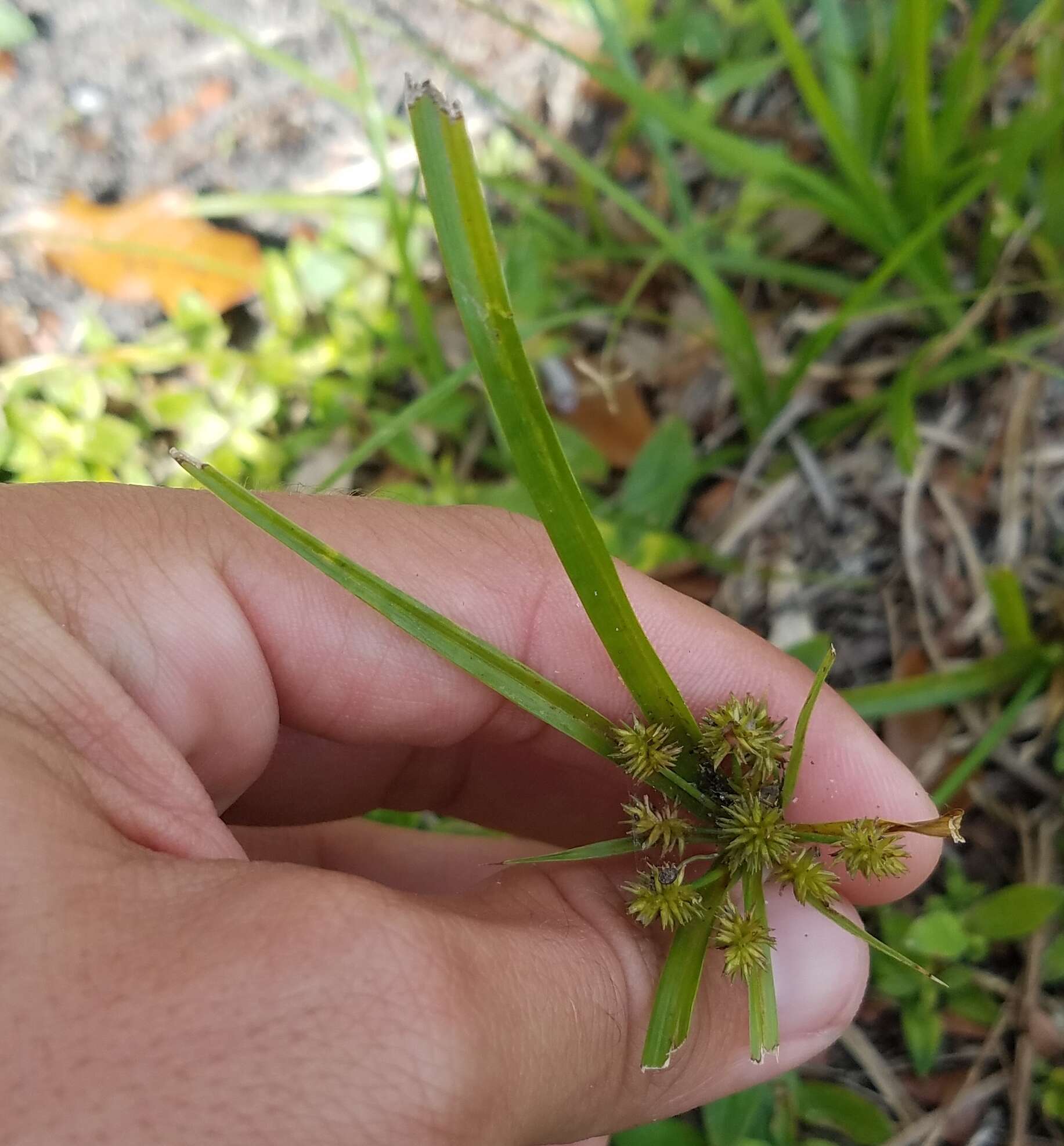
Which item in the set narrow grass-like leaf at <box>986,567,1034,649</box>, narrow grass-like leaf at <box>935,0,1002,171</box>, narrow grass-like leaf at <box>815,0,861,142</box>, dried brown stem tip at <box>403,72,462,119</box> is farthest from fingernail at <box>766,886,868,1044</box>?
narrow grass-like leaf at <box>815,0,861,142</box>

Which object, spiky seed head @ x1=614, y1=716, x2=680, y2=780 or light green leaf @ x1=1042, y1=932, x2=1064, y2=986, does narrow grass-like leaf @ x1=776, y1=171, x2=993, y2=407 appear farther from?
light green leaf @ x1=1042, y1=932, x2=1064, y2=986

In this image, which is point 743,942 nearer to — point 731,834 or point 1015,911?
point 731,834

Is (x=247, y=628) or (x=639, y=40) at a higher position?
(x=639, y=40)

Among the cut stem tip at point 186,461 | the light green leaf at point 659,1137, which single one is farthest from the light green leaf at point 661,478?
the cut stem tip at point 186,461

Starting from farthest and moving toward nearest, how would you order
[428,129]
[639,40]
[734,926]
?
1. [639,40]
2. [734,926]
3. [428,129]

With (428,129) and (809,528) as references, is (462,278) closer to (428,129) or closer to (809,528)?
(428,129)

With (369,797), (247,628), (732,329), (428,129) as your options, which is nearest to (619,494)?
(732,329)

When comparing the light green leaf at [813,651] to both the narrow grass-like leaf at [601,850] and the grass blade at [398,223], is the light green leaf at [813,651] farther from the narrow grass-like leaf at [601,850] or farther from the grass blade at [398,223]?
the grass blade at [398,223]

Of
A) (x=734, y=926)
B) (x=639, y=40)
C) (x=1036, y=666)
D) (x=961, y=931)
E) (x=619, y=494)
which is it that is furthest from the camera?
(x=639, y=40)
